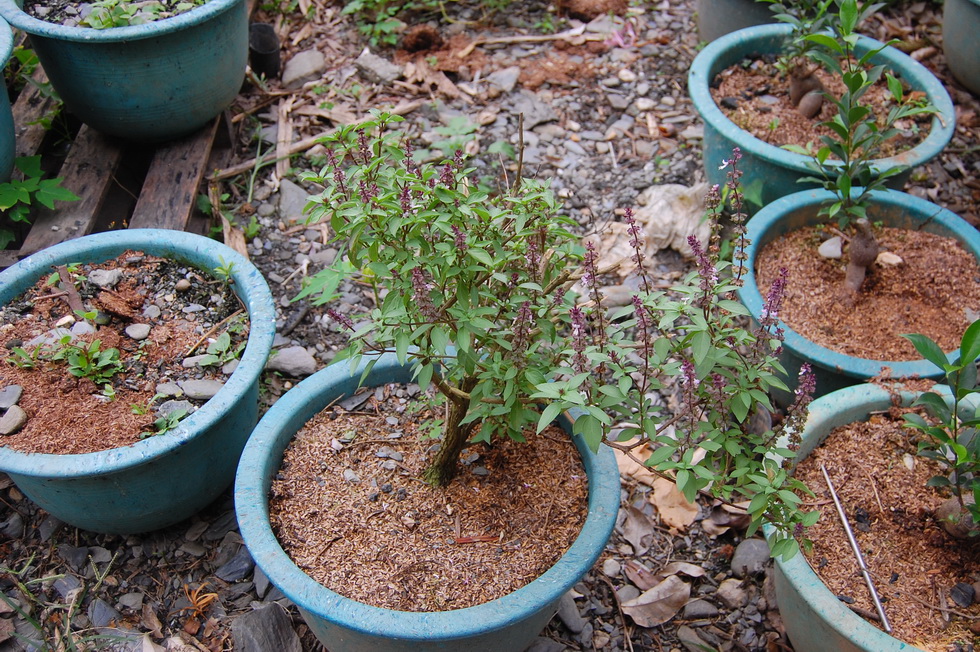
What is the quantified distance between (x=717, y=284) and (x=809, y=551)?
2.41 ft

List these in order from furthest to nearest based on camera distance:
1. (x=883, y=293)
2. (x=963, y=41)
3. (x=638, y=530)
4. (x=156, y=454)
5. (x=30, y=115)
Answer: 1. (x=963, y=41)
2. (x=30, y=115)
3. (x=883, y=293)
4. (x=638, y=530)
5. (x=156, y=454)

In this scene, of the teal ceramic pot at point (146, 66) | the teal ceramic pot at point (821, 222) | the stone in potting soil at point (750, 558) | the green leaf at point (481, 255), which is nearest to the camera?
the green leaf at point (481, 255)

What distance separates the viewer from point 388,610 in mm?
1861

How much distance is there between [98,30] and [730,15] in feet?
9.95

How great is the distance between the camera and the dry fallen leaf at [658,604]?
248cm

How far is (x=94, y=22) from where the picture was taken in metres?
2.95

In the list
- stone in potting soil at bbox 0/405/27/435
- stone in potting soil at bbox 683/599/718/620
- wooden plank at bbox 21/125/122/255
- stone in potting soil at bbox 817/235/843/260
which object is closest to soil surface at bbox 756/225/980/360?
stone in potting soil at bbox 817/235/843/260

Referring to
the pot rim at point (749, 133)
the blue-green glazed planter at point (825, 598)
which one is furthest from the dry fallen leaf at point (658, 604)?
the pot rim at point (749, 133)

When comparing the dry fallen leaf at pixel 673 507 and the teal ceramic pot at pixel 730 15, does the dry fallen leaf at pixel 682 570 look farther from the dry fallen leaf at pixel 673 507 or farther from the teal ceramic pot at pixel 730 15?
the teal ceramic pot at pixel 730 15

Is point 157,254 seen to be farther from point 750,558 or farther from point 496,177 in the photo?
point 750,558

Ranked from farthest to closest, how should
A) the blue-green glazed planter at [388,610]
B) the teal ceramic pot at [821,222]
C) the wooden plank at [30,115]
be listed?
the wooden plank at [30,115]
the teal ceramic pot at [821,222]
the blue-green glazed planter at [388,610]

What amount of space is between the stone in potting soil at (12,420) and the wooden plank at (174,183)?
1.00 meters

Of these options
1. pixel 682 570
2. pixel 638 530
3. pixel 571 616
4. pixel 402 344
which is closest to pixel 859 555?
pixel 682 570

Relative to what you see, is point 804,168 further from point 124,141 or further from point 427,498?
point 124,141
